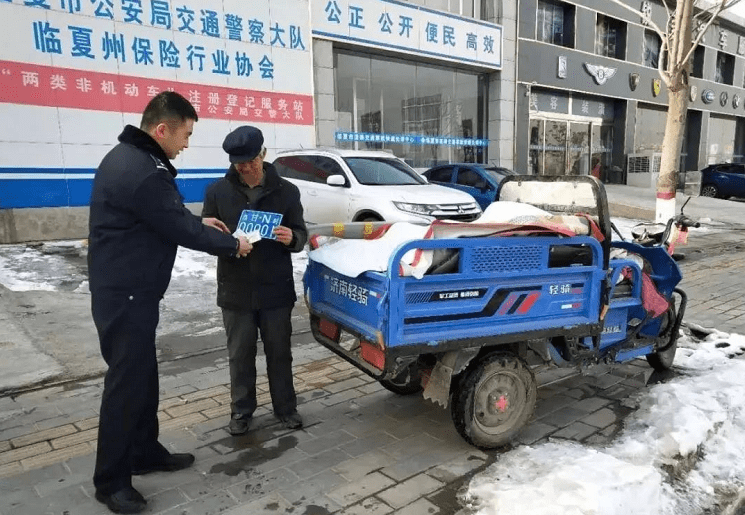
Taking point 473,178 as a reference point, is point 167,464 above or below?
below

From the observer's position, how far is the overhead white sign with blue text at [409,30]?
44.0ft

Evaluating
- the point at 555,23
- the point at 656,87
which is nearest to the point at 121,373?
the point at 555,23

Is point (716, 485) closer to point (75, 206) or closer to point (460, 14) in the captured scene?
point (75, 206)

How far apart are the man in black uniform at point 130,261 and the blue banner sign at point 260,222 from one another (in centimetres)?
36

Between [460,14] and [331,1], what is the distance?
516 cm

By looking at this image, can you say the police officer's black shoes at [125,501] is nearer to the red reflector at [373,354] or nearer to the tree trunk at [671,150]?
the red reflector at [373,354]

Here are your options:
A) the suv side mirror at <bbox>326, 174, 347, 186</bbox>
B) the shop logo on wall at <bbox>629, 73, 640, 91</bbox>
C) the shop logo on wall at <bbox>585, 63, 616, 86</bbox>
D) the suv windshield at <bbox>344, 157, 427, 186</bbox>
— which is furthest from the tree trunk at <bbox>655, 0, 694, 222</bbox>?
the shop logo on wall at <bbox>629, 73, 640, 91</bbox>

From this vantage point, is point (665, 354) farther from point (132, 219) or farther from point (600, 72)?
point (600, 72)

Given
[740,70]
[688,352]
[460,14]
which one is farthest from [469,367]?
[740,70]

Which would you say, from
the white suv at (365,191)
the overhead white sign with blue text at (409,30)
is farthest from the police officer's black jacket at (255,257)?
the overhead white sign with blue text at (409,30)

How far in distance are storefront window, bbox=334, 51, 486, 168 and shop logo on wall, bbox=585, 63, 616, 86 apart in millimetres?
5498

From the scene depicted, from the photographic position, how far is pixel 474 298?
10.2ft

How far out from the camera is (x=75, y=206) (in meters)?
10.2

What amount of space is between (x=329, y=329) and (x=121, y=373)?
53.2 inches
